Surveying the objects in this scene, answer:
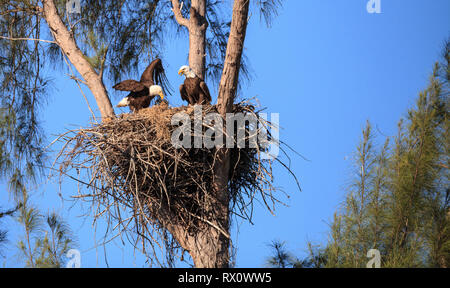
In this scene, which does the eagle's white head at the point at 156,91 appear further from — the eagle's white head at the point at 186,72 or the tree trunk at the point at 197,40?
the tree trunk at the point at 197,40

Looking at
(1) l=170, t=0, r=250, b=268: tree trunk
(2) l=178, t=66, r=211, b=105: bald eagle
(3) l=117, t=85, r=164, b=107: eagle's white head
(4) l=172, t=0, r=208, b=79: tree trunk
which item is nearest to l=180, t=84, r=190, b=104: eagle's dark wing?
(2) l=178, t=66, r=211, b=105: bald eagle

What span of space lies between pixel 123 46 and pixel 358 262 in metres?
2.93

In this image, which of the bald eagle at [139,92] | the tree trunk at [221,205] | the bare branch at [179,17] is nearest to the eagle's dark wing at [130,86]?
the bald eagle at [139,92]

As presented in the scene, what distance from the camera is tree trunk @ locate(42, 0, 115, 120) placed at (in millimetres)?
4367

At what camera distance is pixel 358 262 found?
13.3 ft

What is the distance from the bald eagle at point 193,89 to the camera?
14.3 ft

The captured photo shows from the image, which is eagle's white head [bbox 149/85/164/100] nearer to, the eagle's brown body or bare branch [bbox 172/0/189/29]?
the eagle's brown body

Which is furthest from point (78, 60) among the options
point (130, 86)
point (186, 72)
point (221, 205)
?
point (221, 205)

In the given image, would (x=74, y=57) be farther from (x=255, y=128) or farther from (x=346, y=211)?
(x=346, y=211)

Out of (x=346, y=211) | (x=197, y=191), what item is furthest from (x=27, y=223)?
(x=346, y=211)

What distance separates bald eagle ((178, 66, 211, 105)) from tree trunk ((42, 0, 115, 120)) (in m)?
0.53

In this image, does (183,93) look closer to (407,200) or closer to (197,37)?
(197,37)

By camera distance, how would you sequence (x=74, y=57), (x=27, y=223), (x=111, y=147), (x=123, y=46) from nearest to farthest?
(x=111, y=147), (x=74, y=57), (x=27, y=223), (x=123, y=46)
